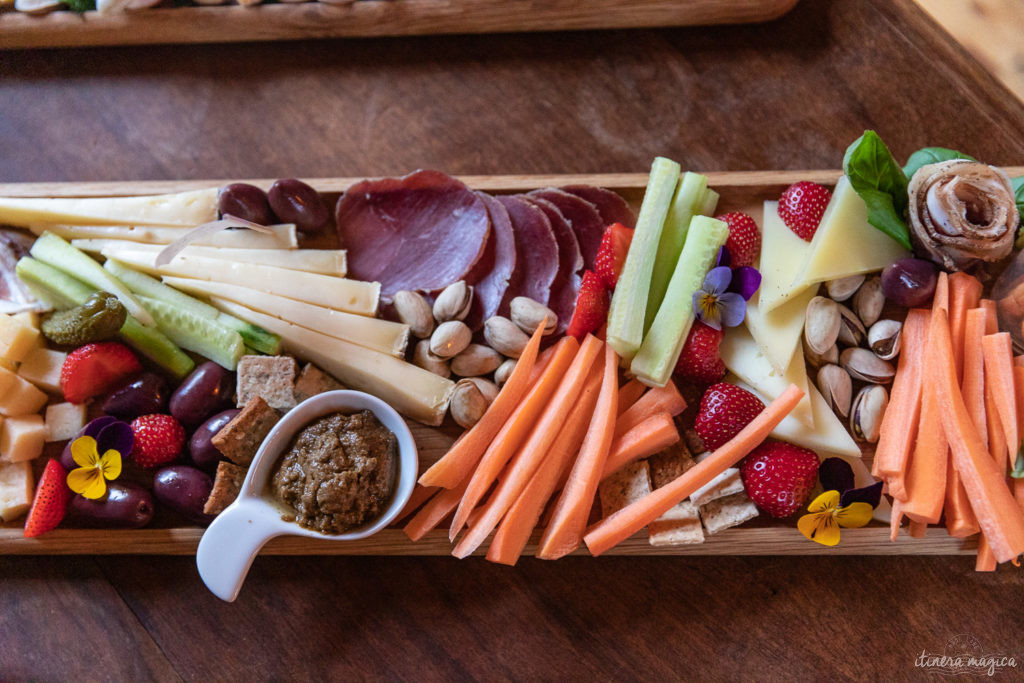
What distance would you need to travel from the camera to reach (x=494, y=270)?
6.96ft

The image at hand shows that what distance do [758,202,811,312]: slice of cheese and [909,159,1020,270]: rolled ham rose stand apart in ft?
1.02

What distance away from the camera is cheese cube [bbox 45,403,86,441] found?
204cm

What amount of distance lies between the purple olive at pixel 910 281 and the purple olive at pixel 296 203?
1704mm

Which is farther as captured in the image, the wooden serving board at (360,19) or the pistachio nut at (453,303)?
the wooden serving board at (360,19)

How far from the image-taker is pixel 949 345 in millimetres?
1890

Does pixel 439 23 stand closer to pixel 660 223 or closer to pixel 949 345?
pixel 660 223

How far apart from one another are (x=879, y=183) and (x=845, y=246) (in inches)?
7.6

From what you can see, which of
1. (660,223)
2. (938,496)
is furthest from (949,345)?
(660,223)

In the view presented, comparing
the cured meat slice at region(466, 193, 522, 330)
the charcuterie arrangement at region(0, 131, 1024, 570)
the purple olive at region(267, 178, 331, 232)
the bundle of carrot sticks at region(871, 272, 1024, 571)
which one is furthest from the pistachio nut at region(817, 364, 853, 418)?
the purple olive at region(267, 178, 331, 232)

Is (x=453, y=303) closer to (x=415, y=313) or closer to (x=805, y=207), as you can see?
(x=415, y=313)

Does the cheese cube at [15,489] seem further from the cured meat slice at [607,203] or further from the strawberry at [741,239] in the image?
the strawberry at [741,239]

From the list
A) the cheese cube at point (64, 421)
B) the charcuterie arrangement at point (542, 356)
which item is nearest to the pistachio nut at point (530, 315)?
the charcuterie arrangement at point (542, 356)

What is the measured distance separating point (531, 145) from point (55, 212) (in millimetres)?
1553

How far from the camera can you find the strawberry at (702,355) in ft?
6.39
